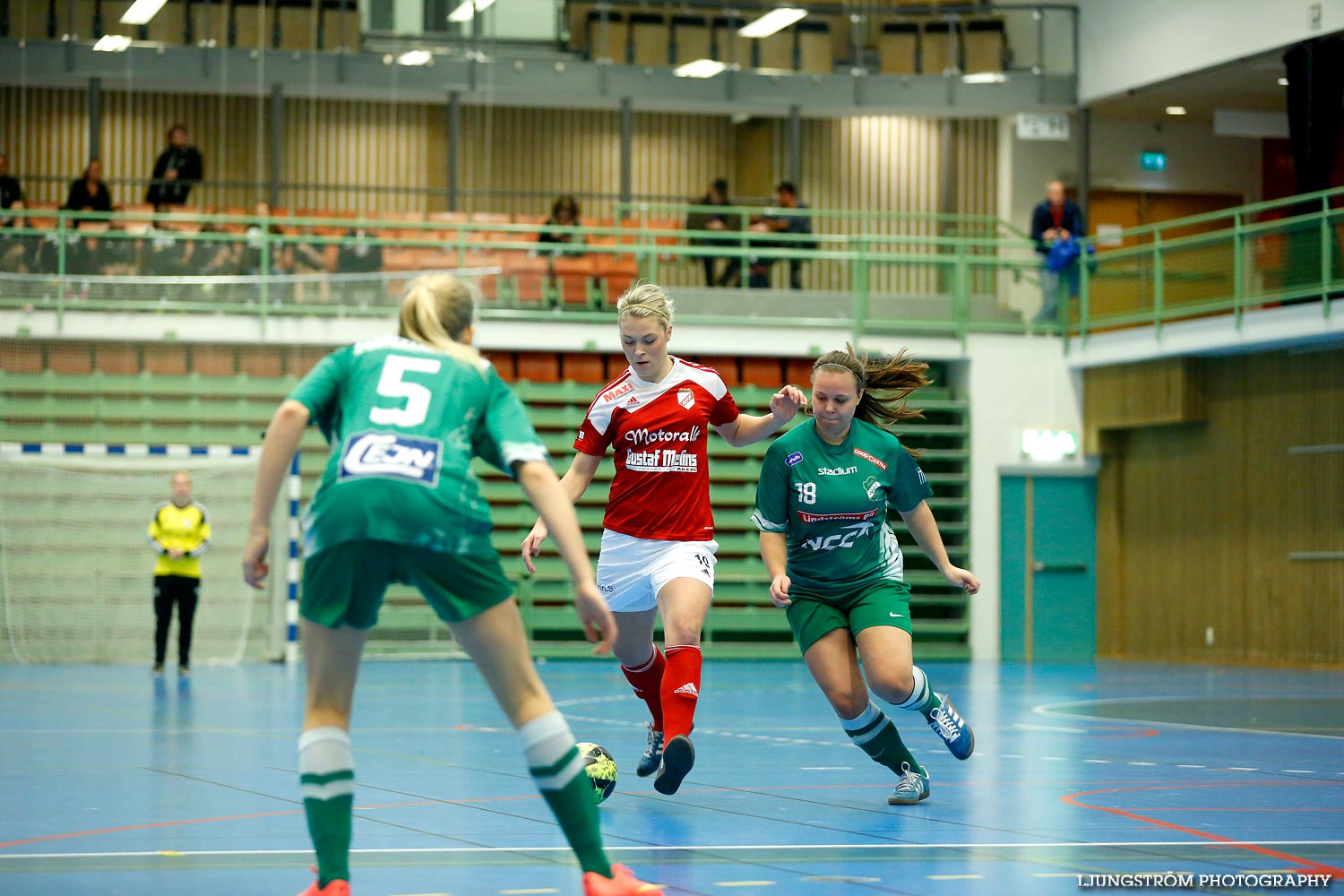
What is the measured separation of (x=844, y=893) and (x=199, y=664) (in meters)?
14.6

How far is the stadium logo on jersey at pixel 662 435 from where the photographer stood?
693 cm

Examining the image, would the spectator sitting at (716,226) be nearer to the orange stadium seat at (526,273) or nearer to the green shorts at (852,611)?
the orange stadium seat at (526,273)

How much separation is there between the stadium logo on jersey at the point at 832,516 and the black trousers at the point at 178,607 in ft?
35.8

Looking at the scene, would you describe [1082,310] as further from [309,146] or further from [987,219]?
[309,146]

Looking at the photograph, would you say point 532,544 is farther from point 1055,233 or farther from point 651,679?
point 1055,233

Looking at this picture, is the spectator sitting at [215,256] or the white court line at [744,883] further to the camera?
the spectator sitting at [215,256]

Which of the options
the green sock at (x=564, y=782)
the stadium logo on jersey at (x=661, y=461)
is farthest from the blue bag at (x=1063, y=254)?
the green sock at (x=564, y=782)

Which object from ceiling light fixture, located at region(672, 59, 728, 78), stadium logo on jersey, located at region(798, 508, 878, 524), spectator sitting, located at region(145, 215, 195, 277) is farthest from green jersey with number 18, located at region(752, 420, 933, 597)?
ceiling light fixture, located at region(672, 59, 728, 78)

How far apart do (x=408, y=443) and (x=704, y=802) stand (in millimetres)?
3032

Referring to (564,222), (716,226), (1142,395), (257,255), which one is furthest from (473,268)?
(1142,395)

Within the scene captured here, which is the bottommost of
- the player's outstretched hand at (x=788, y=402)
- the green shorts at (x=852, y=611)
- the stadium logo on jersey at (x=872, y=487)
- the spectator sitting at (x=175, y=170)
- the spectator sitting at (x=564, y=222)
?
the green shorts at (x=852, y=611)

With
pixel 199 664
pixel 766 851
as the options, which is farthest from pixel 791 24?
pixel 766 851

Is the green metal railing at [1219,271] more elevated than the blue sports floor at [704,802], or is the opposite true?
the green metal railing at [1219,271]

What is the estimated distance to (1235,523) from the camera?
20500mm
